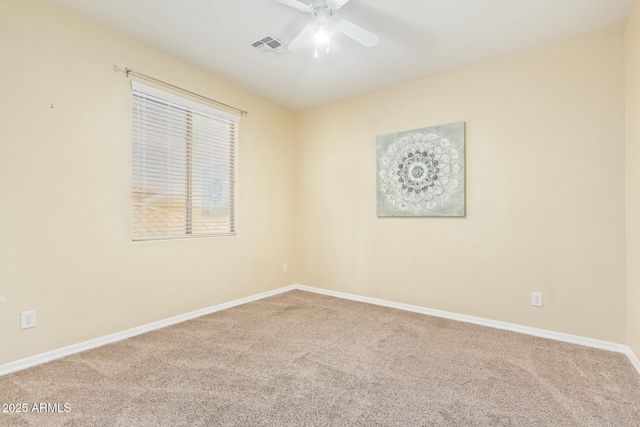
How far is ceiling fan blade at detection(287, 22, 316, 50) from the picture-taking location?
209 centimetres

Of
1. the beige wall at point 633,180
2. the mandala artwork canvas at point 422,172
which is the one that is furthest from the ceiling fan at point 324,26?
the beige wall at point 633,180

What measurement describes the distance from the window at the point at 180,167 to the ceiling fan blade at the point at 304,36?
4.48 feet

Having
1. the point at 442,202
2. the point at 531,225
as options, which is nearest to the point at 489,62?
the point at 442,202

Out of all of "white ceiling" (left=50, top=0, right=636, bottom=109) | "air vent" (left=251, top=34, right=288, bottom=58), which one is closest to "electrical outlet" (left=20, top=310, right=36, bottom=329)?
"white ceiling" (left=50, top=0, right=636, bottom=109)

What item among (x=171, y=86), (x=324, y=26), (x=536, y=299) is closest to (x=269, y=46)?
(x=324, y=26)

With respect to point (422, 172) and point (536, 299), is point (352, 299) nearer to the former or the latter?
point (422, 172)

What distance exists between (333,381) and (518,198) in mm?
2219

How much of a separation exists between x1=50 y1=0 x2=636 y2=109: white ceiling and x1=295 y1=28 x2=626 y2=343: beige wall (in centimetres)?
27

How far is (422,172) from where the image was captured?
3193 millimetres

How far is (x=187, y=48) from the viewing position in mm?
2707

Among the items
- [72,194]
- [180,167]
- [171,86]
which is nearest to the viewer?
[72,194]

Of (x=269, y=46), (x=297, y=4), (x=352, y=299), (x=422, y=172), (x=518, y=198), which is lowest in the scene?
(x=352, y=299)

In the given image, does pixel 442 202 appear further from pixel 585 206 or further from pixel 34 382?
pixel 34 382

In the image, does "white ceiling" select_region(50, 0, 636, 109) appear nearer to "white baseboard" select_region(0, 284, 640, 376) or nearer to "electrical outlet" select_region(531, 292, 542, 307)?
"electrical outlet" select_region(531, 292, 542, 307)
